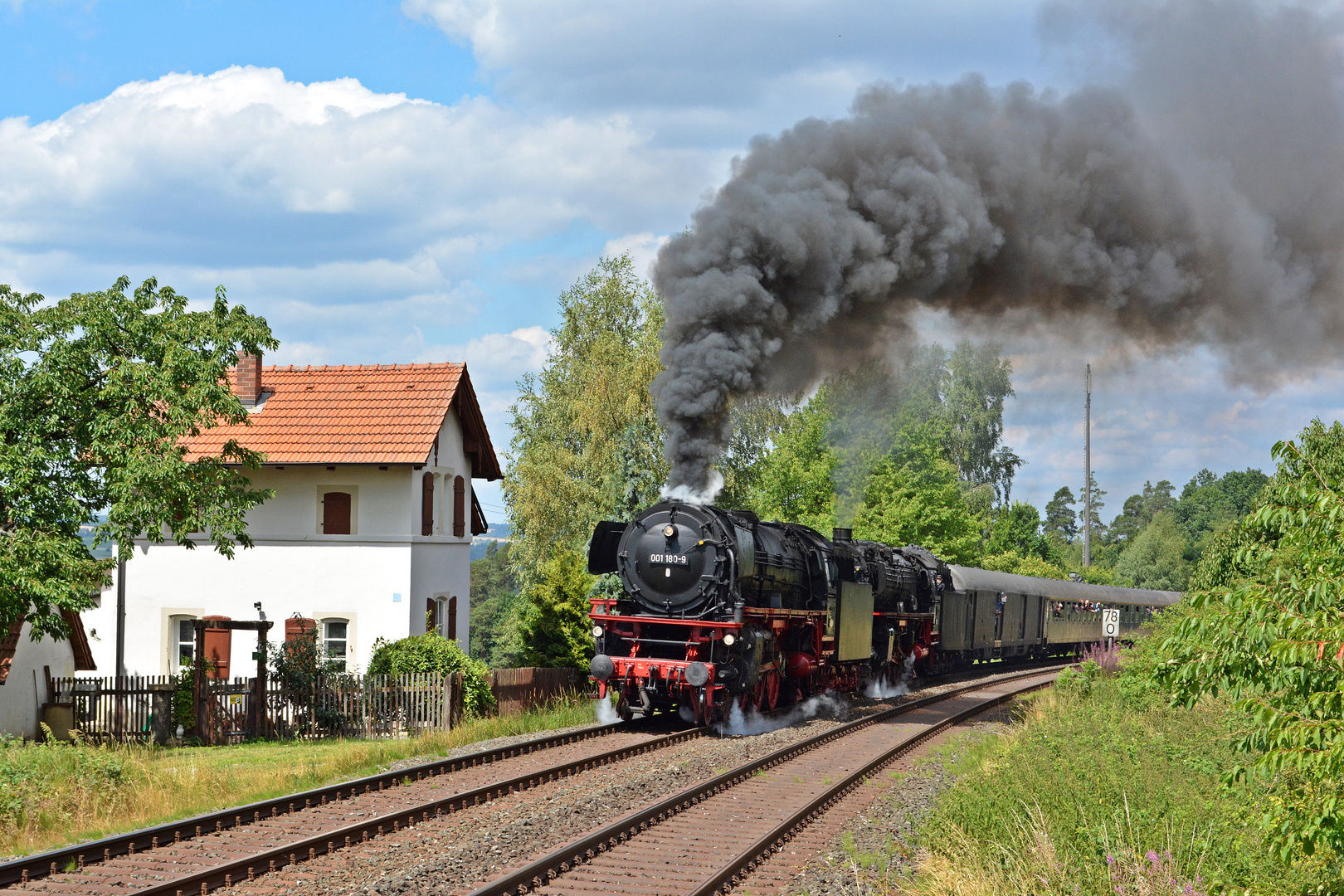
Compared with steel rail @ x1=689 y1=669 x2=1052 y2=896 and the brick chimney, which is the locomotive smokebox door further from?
the brick chimney

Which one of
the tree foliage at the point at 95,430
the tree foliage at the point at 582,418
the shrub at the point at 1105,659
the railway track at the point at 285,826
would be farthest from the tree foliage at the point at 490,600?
the railway track at the point at 285,826

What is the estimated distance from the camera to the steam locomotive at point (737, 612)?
16141mm

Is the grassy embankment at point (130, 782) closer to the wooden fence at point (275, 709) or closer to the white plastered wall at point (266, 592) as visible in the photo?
the wooden fence at point (275, 709)

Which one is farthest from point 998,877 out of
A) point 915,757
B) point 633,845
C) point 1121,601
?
point 1121,601

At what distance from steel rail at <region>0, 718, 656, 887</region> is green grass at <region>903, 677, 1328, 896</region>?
5418mm

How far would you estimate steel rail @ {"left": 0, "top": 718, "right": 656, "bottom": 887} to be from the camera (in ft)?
27.5

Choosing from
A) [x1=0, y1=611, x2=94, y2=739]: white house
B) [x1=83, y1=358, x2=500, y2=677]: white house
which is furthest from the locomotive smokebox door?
[x1=0, y1=611, x2=94, y2=739]: white house

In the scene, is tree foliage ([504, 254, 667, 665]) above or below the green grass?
above

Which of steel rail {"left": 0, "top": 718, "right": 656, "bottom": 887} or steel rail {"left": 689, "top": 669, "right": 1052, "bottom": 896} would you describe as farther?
steel rail {"left": 0, "top": 718, "right": 656, "bottom": 887}

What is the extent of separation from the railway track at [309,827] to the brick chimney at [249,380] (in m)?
13.2

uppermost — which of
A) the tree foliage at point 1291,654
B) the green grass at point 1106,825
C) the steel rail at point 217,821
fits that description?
the tree foliage at point 1291,654

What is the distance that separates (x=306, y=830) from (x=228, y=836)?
0.61 meters

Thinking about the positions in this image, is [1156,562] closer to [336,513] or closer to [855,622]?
[855,622]

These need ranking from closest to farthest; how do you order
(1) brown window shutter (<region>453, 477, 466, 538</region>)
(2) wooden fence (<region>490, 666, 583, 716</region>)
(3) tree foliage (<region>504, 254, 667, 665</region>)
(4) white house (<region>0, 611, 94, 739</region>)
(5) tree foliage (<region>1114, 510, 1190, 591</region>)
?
1. (4) white house (<region>0, 611, 94, 739</region>)
2. (2) wooden fence (<region>490, 666, 583, 716</region>)
3. (1) brown window shutter (<region>453, 477, 466, 538</region>)
4. (3) tree foliage (<region>504, 254, 667, 665</region>)
5. (5) tree foliage (<region>1114, 510, 1190, 591</region>)
